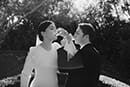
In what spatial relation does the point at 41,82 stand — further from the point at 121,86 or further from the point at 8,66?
the point at 8,66

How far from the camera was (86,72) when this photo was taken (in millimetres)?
2111

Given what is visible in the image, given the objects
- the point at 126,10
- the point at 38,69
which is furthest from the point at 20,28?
the point at 38,69

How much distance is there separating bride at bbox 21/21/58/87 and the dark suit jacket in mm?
160

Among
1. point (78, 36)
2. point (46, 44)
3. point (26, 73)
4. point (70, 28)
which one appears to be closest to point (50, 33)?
point (46, 44)

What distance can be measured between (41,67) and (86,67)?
0.34 m

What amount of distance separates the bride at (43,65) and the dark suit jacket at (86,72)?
16 cm

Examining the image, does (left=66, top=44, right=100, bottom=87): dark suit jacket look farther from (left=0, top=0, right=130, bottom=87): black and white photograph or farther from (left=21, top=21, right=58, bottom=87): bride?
(left=0, top=0, right=130, bottom=87): black and white photograph

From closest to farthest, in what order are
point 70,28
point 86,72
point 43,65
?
point 86,72, point 43,65, point 70,28

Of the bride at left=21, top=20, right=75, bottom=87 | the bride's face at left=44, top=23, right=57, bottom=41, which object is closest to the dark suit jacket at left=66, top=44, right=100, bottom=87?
the bride at left=21, top=20, right=75, bottom=87

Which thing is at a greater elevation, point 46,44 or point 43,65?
point 46,44

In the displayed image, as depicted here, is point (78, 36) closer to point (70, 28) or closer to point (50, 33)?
point (50, 33)

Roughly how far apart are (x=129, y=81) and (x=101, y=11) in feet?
10.1

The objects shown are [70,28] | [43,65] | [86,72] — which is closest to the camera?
[86,72]

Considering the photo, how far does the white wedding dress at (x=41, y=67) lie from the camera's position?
7.33 ft
